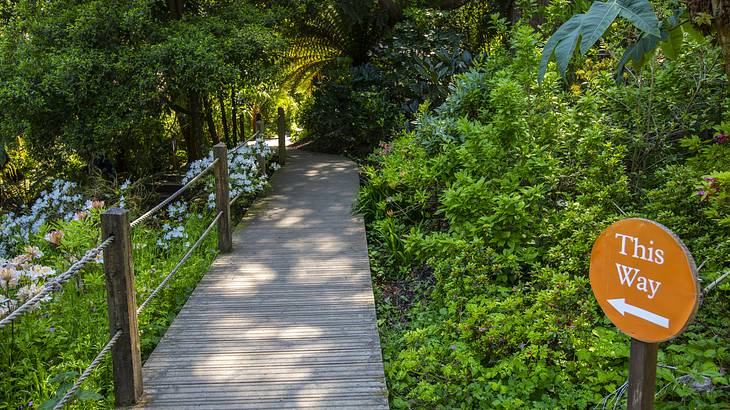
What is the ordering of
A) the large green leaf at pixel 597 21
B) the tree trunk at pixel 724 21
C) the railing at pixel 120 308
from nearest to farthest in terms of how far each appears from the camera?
the large green leaf at pixel 597 21, the tree trunk at pixel 724 21, the railing at pixel 120 308

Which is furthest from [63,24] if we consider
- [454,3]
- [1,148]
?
[454,3]

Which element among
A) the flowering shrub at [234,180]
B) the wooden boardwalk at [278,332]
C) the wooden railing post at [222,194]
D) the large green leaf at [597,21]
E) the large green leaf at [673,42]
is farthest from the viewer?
the flowering shrub at [234,180]

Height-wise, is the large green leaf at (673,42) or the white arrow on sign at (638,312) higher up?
the large green leaf at (673,42)

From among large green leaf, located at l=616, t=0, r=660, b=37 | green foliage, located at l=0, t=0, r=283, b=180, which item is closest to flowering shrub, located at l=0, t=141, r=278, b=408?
green foliage, located at l=0, t=0, r=283, b=180

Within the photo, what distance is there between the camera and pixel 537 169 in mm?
4949

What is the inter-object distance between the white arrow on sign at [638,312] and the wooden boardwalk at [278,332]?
1.68 m

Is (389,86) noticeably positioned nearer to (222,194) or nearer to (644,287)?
(222,194)

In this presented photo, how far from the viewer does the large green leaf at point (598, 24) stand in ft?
6.49

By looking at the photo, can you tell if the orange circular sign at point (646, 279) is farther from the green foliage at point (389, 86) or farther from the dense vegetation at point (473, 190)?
the green foliage at point (389, 86)

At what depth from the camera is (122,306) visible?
10.7 ft

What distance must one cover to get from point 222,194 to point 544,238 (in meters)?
3.03

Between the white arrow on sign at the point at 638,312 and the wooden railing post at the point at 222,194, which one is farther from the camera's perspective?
the wooden railing post at the point at 222,194

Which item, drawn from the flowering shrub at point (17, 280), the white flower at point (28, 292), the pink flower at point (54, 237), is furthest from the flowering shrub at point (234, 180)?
the white flower at point (28, 292)

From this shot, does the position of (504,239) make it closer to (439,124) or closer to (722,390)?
(722,390)
